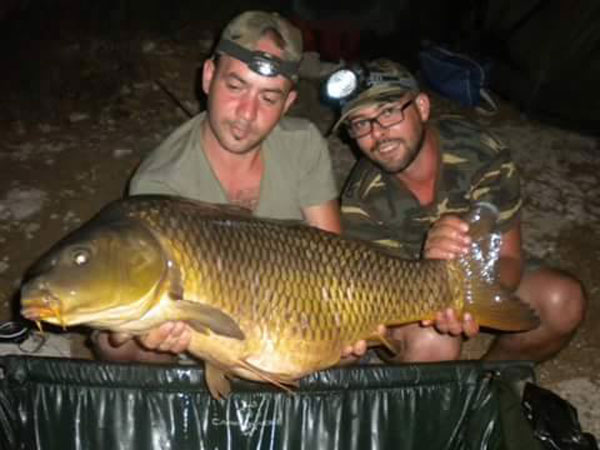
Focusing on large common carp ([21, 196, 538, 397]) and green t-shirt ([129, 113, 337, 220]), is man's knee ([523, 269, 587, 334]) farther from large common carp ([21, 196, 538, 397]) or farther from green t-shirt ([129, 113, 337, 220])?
green t-shirt ([129, 113, 337, 220])

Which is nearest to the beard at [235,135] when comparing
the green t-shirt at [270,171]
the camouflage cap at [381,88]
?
the green t-shirt at [270,171]

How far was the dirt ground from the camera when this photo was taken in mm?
A: 3078

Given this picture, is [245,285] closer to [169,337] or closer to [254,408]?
[169,337]

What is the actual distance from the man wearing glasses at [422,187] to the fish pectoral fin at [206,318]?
81cm

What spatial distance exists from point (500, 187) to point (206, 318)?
3.81 feet

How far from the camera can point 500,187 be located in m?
2.41

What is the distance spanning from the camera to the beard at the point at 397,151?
2.32 metres

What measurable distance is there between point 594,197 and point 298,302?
8.39 ft

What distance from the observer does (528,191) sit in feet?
12.8

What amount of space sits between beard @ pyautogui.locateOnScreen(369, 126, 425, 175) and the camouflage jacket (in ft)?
0.30

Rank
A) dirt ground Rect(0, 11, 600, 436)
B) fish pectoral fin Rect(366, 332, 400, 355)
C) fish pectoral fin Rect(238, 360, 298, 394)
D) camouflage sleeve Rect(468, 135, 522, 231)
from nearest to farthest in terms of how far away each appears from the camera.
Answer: fish pectoral fin Rect(238, 360, 298, 394) → fish pectoral fin Rect(366, 332, 400, 355) → camouflage sleeve Rect(468, 135, 522, 231) → dirt ground Rect(0, 11, 600, 436)

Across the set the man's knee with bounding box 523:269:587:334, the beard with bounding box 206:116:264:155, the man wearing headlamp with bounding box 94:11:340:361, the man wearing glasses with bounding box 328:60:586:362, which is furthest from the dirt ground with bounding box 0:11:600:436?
the beard with bounding box 206:116:264:155

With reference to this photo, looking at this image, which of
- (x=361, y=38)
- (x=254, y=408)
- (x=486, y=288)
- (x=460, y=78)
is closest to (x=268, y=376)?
(x=254, y=408)

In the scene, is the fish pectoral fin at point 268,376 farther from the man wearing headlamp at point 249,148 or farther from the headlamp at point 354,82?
the headlamp at point 354,82
